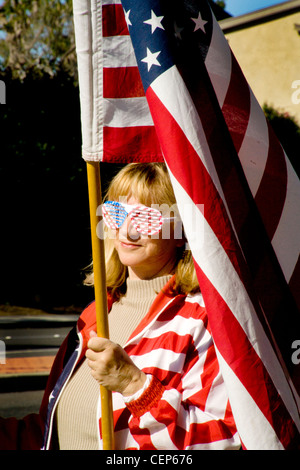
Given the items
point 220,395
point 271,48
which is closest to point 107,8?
point 220,395

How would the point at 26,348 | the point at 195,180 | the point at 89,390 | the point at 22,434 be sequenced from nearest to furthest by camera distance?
the point at 195,180, the point at 89,390, the point at 22,434, the point at 26,348

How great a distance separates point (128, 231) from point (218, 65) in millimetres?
669

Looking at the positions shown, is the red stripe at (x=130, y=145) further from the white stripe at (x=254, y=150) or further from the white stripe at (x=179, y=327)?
the white stripe at (x=179, y=327)

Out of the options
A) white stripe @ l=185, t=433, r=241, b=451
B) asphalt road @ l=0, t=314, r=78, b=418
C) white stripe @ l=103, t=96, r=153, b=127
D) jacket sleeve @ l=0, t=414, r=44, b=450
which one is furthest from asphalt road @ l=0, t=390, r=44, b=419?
white stripe @ l=103, t=96, r=153, b=127

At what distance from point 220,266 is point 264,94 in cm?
2080

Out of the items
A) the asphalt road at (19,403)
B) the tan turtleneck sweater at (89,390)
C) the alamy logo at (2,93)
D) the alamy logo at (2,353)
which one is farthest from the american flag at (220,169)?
the alamy logo at (2,93)

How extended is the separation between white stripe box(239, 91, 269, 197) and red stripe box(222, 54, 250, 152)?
0.7 inches

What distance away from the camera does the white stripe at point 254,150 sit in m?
1.76

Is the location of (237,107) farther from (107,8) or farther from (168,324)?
(168,324)

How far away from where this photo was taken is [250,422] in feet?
5.06

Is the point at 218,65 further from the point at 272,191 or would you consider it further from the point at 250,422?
the point at 250,422

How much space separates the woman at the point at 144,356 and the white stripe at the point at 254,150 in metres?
0.39

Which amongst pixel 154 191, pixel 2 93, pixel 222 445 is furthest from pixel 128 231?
pixel 2 93

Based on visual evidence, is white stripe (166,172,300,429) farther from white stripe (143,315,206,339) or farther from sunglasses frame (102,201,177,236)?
sunglasses frame (102,201,177,236)
